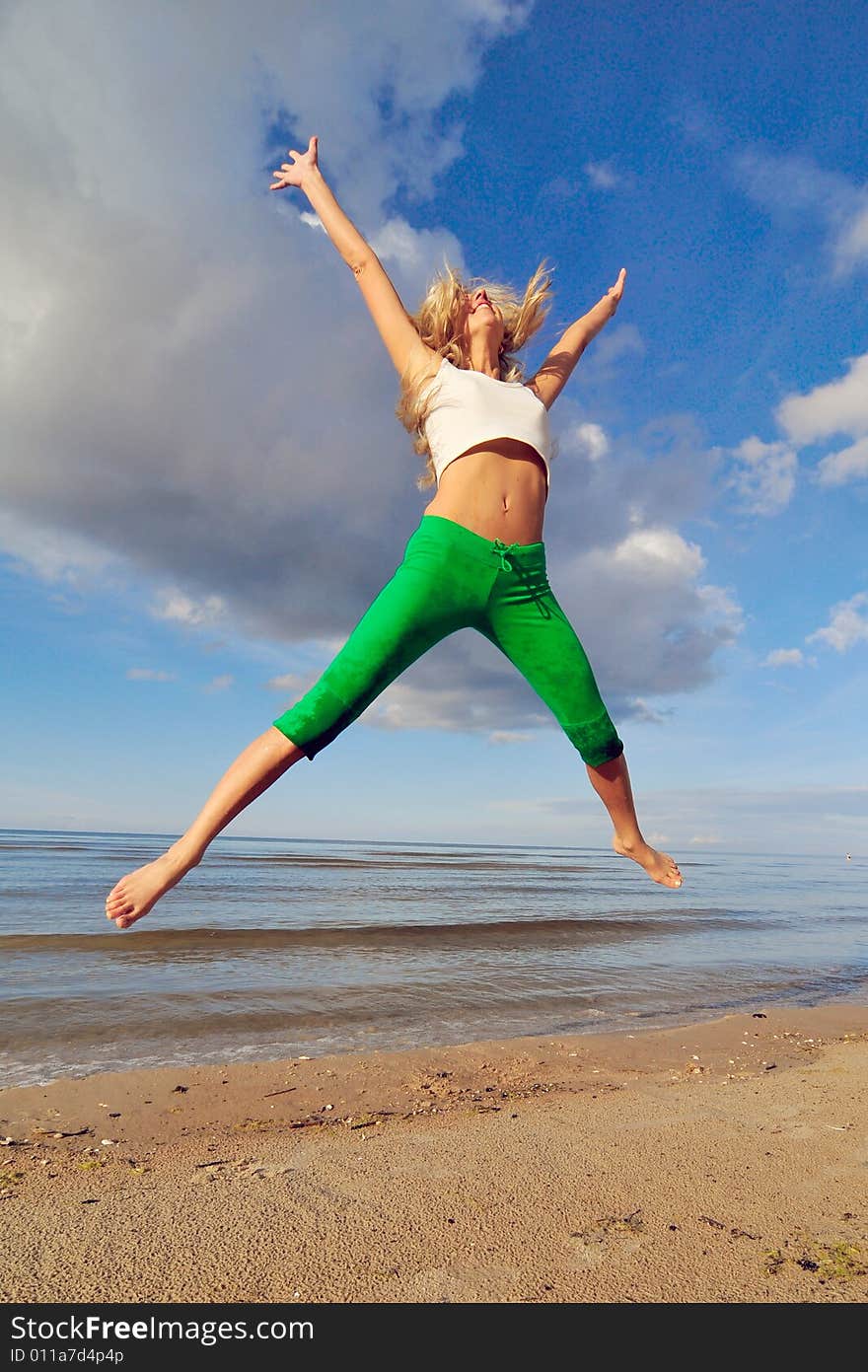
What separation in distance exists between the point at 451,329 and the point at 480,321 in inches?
4.9

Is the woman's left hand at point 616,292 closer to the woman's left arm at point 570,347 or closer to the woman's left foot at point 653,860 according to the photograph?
the woman's left arm at point 570,347

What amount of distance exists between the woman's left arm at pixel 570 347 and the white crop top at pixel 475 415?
0.23m

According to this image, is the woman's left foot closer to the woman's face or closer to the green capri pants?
the green capri pants

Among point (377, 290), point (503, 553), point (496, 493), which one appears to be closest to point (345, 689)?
point (503, 553)

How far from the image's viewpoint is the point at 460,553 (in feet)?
8.29

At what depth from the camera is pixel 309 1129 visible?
412 cm

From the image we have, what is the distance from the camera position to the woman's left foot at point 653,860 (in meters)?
3.22

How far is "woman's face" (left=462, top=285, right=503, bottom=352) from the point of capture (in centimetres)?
312

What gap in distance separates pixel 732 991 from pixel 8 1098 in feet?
26.5

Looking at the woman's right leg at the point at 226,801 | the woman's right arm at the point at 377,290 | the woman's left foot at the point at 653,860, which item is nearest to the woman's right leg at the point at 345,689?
the woman's right leg at the point at 226,801

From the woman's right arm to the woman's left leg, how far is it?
0.95m

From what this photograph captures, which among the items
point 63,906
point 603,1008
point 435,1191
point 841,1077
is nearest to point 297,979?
point 603,1008

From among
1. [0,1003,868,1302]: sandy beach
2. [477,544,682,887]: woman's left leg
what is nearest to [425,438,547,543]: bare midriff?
[477,544,682,887]: woman's left leg
